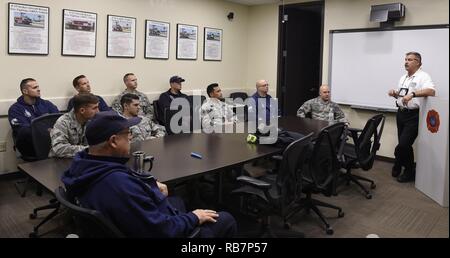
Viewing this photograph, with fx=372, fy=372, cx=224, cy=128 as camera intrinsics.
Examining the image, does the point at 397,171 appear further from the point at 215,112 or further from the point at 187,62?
the point at 187,62

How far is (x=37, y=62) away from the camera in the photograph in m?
4.30

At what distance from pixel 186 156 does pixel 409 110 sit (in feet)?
9.80

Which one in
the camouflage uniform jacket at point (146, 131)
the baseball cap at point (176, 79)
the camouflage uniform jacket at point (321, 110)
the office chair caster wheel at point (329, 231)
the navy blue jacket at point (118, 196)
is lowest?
the office chair caster wheel at point (329, 231)

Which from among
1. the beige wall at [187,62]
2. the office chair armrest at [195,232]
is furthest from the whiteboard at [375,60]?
the office chair armrest at [195,232]

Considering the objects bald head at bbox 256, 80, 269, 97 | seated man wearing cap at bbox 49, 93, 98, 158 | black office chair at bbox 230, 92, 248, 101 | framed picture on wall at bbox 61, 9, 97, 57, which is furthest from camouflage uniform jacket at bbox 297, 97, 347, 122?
seated man wearing cap at bbox 49, 93, 98, 158

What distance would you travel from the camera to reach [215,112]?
4.57 metres

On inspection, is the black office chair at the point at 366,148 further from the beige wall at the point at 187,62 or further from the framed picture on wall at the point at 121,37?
the framed picture on wall at the point at 121,37

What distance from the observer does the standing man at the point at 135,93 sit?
495 cm

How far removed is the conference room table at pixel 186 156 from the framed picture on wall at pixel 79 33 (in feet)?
6.82

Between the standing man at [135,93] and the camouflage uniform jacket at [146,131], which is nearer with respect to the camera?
the camouflage uniform jacket at [146,131]

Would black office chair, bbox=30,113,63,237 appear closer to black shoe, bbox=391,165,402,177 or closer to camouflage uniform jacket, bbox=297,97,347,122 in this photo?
camouflage uniform jacket, bbox=297,97,347,122

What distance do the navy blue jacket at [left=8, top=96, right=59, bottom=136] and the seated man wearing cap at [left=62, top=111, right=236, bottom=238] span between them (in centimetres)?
261

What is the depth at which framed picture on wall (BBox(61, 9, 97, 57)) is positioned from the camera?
450 cm
